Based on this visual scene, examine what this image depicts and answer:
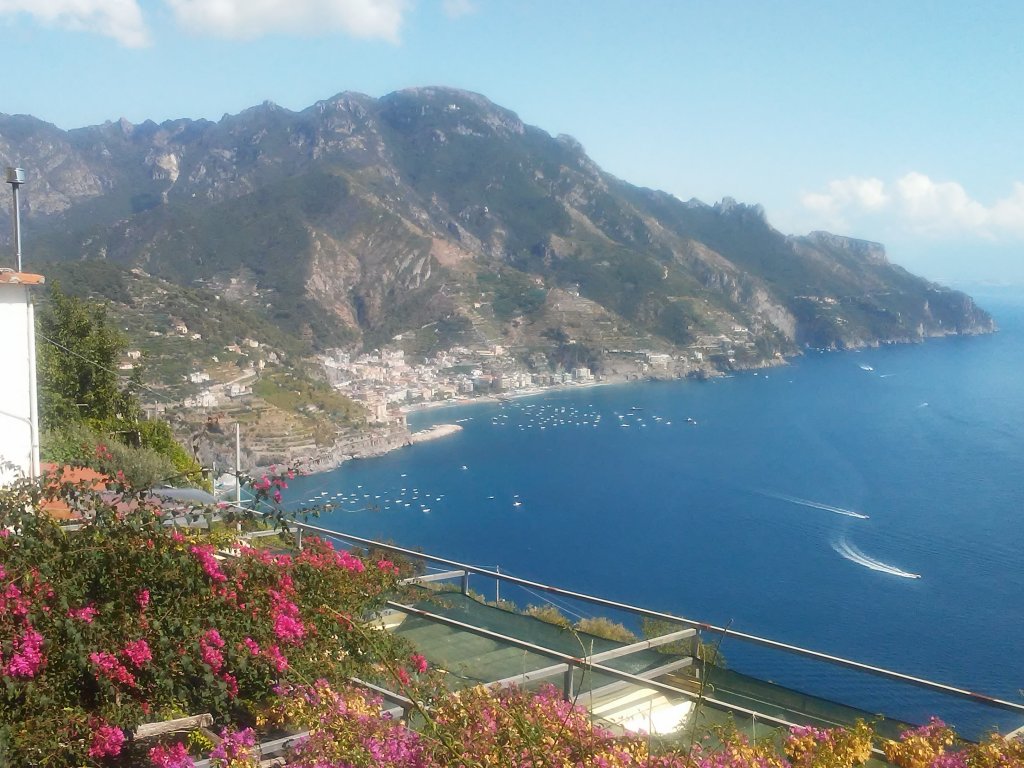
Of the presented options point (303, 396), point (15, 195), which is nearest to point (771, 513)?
point (303, 396)

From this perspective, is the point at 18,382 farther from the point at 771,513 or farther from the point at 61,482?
the point at 771,513

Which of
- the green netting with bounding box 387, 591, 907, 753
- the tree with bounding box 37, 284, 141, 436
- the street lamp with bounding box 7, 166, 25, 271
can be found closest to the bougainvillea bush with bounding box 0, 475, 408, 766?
the green netting with bounding box 387, 591, 907, 753

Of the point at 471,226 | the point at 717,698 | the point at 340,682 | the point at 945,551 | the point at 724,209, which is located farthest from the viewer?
the point at 724,209

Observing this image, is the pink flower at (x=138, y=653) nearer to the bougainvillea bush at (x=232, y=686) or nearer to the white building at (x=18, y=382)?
the bougainvillea bush at (x=232, y=686)

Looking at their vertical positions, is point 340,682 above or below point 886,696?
above

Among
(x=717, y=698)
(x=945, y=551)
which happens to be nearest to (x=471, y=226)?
(x=945, y=551)

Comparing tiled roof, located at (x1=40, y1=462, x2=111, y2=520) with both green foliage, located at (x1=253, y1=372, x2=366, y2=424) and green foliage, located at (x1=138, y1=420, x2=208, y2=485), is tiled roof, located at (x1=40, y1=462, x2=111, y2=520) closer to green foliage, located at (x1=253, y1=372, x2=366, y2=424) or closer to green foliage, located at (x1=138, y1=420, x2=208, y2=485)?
green foliage, located at (x1=138, y1=420, x2=208, y2=485)

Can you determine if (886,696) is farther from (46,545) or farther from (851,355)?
(851,355)
